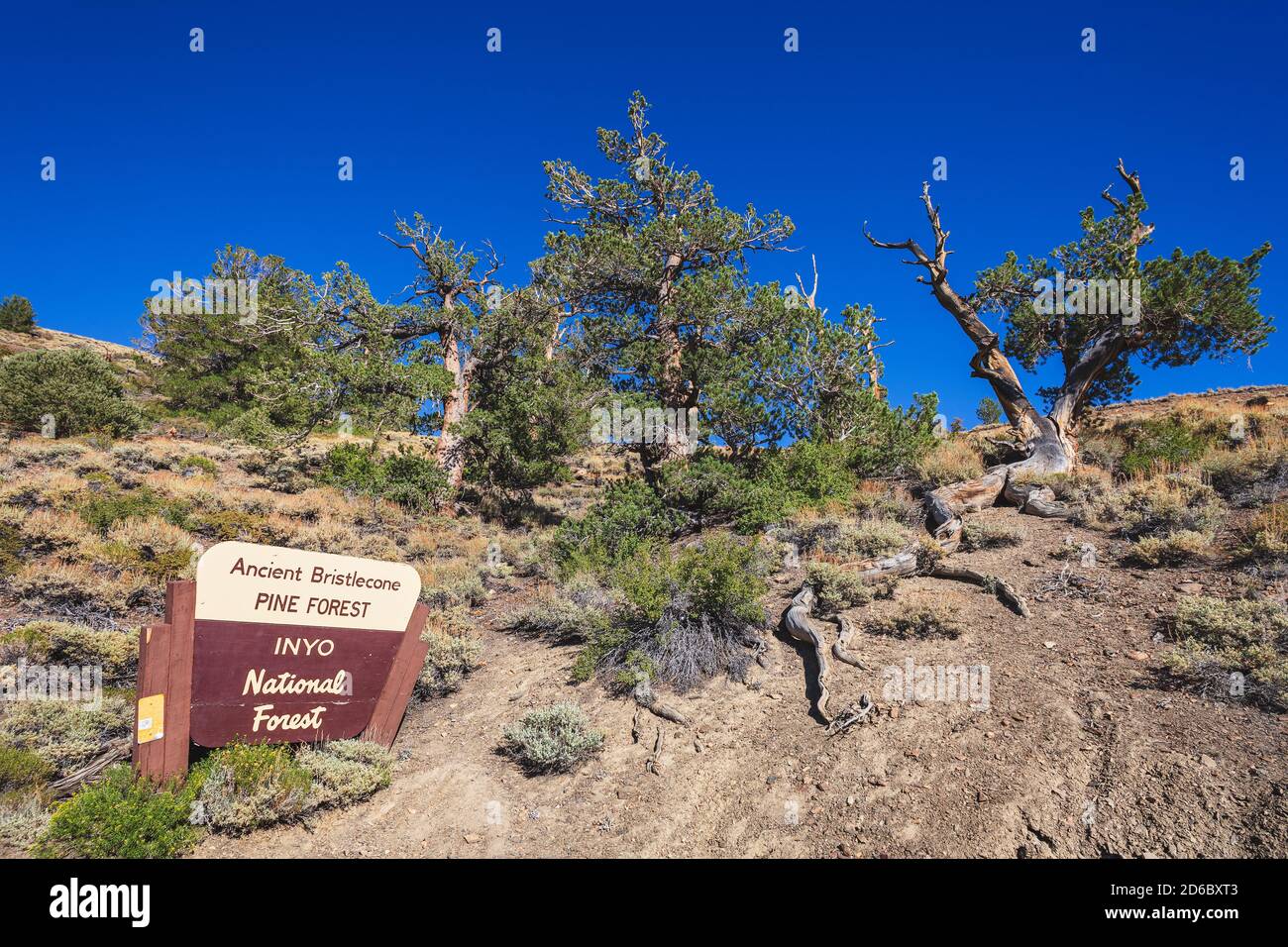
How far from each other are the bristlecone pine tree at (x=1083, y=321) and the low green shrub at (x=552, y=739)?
776 centimetres

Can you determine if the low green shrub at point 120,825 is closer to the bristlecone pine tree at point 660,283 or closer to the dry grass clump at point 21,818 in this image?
the dry grass clump at point 21,818

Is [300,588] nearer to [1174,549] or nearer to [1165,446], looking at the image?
[1174,549]

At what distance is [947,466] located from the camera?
1351cm

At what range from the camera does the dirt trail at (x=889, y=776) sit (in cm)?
376

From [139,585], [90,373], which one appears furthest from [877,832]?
[90,373]

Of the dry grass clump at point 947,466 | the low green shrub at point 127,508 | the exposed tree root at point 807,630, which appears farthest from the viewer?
the dry grass clump at point 947,466

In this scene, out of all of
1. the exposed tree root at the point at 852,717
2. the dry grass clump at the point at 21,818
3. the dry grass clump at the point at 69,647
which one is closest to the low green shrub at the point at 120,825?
the dry grass clump at the point at 21,818

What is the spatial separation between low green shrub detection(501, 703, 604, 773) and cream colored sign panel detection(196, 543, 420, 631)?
155cm

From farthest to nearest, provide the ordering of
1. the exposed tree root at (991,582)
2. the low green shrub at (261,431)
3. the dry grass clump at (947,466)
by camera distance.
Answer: the low green shrub at (261,431)
the dry grass clump at (947,466)
the exposed tree root at (991,582)

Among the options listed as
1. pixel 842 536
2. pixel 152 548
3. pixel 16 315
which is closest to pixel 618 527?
pixel 842 536

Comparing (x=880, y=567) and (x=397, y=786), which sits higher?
(x=880, y=567)

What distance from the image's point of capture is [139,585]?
7773 millimetres

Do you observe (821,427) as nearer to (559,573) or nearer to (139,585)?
(559,573)

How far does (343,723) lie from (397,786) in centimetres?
78
